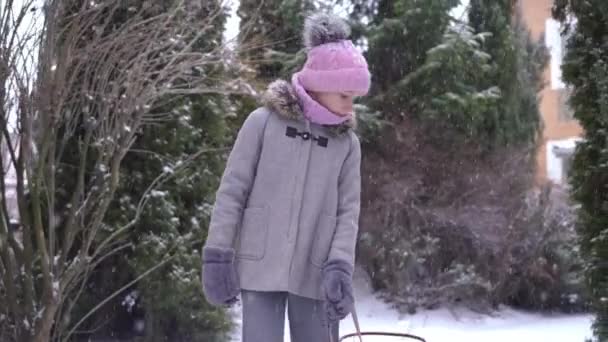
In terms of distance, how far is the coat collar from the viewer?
9.20 ft

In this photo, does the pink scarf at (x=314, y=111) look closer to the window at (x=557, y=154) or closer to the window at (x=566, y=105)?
the window at (x=566, y=105)

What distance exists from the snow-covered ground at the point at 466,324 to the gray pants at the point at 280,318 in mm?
4325

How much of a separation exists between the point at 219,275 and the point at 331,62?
83 cm

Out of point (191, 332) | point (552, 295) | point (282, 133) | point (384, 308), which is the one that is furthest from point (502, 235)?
point (282, 133)

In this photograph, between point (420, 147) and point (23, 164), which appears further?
point (420, 147)

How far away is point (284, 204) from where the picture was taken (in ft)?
9.04

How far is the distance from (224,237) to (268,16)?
24.0 ft

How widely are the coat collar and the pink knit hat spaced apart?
68mm

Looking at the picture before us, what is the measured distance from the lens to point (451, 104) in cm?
909

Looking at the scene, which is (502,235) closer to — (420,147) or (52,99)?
(420,147)

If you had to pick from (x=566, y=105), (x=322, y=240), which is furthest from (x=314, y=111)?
(x=566, y=105)

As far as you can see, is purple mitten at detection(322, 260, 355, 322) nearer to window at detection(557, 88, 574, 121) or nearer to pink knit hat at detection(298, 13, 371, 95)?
pink knit hat at detection(298, 13, 371, 95)

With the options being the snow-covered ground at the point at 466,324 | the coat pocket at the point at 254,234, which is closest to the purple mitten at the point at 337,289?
the coat pocket at the point at 254,234

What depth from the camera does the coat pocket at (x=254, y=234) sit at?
8.98 feet
